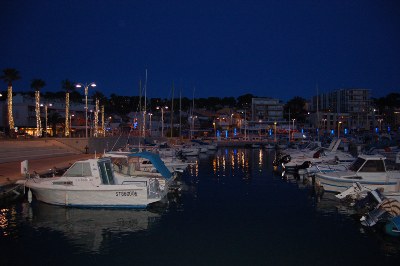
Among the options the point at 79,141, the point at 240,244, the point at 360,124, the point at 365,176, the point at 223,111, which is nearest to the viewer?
the point at 240,244

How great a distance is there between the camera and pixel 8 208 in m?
23.2

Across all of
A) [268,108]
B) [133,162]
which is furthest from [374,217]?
[268,108]

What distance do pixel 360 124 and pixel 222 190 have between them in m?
134

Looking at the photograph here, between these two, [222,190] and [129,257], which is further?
[222,190]

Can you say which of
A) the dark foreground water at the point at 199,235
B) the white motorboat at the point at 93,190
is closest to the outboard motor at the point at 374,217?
the dark foreground water at the point at 199,235

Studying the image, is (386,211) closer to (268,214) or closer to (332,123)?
(268,214)

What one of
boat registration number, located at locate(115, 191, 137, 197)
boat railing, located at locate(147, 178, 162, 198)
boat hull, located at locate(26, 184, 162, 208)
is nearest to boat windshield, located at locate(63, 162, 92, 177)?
boat hull, located at locate(26, 184, 162, 208)

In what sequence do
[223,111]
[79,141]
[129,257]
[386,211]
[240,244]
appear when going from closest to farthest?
1. [129,257]
2. [240,244]
3. [386,211]
4. [79,141]
5. [223,111]

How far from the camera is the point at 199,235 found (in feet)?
60.8

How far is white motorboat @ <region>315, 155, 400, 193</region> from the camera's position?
82.4ft

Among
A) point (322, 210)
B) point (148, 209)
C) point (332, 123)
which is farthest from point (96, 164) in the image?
point (332, 123)

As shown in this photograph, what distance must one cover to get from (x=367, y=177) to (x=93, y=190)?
1606cm

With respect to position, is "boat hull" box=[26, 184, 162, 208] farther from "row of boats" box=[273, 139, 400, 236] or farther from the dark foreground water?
"row of boats" box=[273, 139, 400, 236]

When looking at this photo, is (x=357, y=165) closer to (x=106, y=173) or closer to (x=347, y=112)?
(x=106, y=173)
